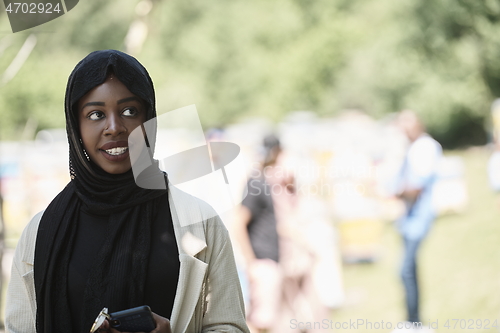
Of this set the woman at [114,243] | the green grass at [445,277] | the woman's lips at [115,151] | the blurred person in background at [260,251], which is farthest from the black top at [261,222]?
the woman's lips at [115,151]

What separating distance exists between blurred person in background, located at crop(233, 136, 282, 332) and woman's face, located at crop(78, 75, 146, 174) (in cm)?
303

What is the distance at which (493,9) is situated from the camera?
13523 millimetres

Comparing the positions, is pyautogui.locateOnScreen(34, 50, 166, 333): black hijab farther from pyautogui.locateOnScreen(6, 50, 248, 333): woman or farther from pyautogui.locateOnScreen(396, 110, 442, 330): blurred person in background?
pyautogui.locateOnScreen(396, 110, 442, 330): blurred person in background

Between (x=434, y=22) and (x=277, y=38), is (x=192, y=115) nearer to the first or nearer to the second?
(x=434, y=22)

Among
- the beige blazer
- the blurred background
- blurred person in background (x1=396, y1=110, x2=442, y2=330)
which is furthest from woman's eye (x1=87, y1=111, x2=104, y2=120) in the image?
blurred person in background (x1=396, y1=110, x2=442, y2=330)

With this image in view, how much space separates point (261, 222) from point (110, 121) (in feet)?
10.4

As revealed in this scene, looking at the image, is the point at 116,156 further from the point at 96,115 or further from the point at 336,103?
the point at 336,103

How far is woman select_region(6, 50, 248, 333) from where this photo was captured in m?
1.49

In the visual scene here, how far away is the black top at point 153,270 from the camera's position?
4.93 feet

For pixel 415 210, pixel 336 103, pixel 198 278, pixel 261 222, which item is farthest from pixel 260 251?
pixel 336 103

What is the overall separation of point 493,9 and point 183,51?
30.1 meters

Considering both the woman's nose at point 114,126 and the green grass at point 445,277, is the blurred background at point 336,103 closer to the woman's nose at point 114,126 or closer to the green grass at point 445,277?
the green grass at point 445,277

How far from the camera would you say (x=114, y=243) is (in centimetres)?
153

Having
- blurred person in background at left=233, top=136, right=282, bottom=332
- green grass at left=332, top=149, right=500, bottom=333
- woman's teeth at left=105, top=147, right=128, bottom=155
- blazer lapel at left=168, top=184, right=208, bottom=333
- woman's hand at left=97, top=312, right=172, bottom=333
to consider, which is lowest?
green grass at left=332, top=149, right=500, bottom=333
